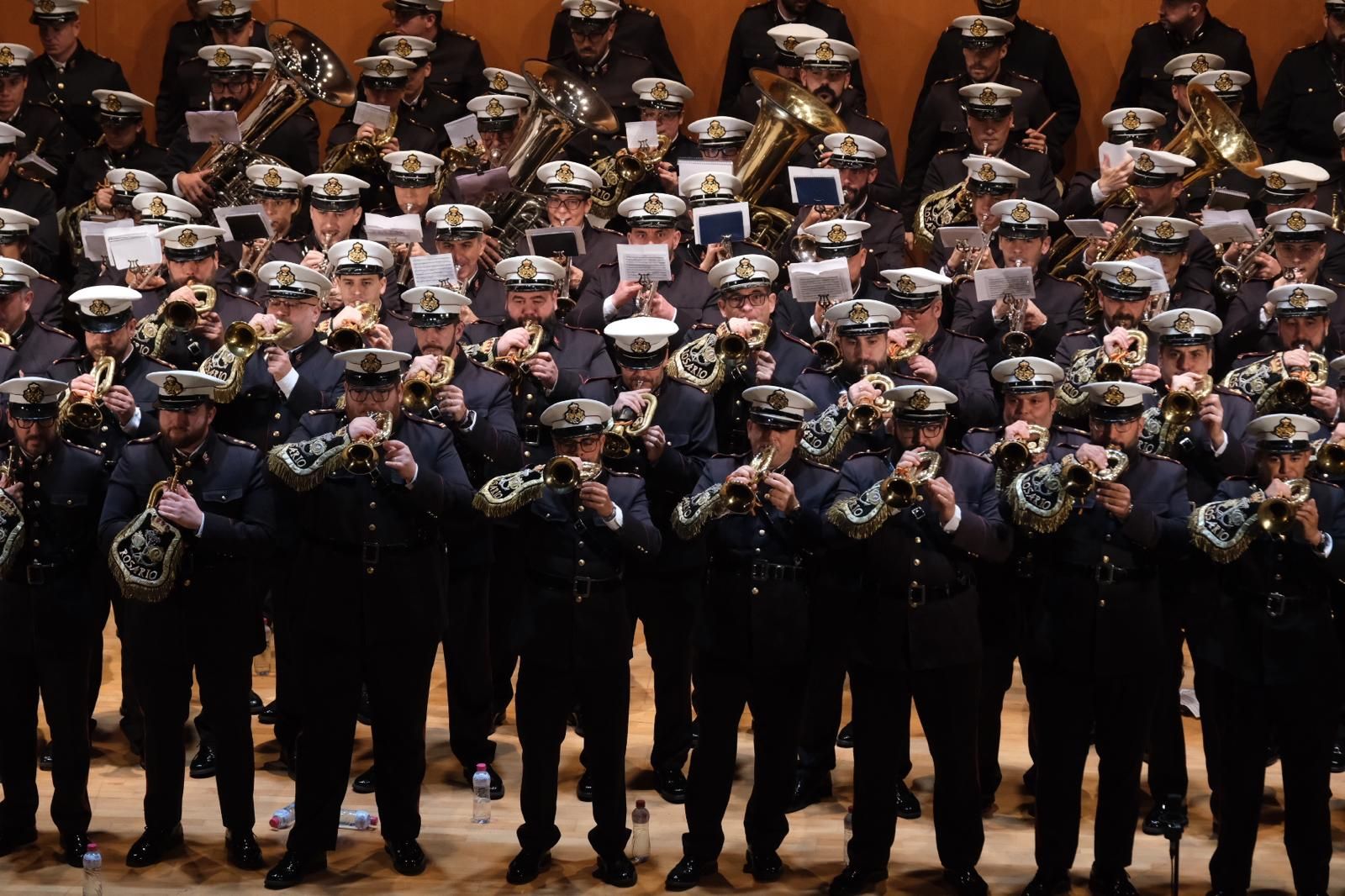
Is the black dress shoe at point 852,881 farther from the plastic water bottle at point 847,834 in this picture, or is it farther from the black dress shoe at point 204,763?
the black dress shoe at point 204,763

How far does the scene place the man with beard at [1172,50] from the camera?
38.9 feet

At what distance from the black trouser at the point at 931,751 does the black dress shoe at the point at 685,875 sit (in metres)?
0.62

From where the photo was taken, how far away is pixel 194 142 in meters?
11.5

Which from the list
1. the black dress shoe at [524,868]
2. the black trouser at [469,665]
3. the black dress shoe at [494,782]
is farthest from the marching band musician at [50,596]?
the black dress shoe at [524,868]

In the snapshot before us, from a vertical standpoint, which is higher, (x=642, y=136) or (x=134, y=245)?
(x=642, y=136)

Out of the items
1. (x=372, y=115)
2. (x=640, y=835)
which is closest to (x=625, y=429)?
(x=640, y=835)

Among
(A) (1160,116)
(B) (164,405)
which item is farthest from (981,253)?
(B) (164,405)

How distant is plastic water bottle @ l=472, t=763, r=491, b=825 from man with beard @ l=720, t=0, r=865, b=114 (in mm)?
4949

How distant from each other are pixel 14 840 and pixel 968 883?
12.8ft

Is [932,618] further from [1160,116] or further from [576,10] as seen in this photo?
[576,10]

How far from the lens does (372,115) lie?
11258 millimetres

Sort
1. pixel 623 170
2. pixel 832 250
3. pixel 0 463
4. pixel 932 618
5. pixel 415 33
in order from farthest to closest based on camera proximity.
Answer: pixel 415 33 → pixel 623 170 → pixel 832 250 → pixel 0 463 → pixel 932 618

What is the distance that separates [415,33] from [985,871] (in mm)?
6563

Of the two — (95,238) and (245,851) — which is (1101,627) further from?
(95,238)
